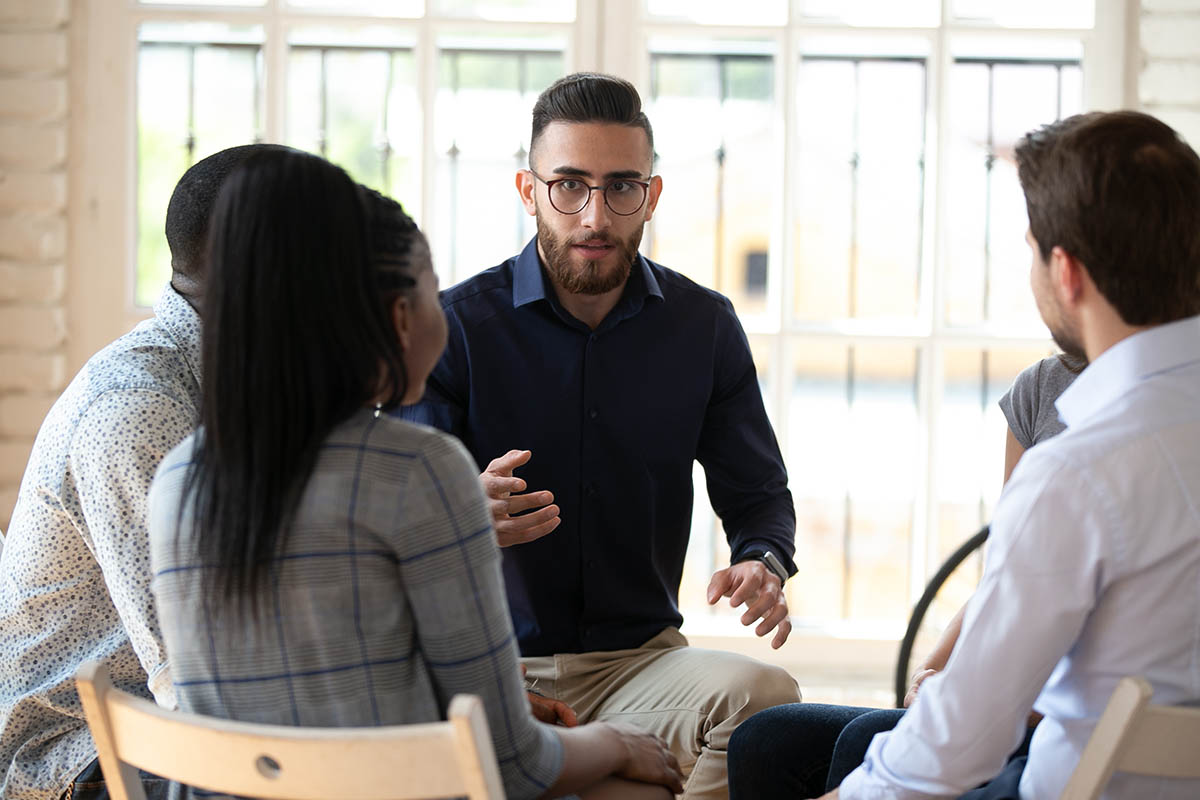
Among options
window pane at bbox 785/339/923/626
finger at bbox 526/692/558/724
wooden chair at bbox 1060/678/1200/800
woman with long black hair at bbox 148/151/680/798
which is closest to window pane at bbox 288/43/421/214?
window pane at bbox 785/339/923/626

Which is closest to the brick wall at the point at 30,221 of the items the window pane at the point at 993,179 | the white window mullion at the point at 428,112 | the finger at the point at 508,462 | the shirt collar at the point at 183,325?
the white window mullion at the point at 428,112

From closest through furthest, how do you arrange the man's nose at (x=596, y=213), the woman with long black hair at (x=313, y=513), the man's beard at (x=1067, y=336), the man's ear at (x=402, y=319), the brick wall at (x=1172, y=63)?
1. the woman with long black hair at (x=313, y=513)
2. the man's ear at (x=402, y=319)
3. the man's beard at (x=1067, y=336)
4. the man's nose at (x=596, y=213)
5. the brick wall at (x=1172, y=63)

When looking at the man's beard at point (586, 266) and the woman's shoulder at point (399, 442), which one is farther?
the man's beard at point (586, 266)

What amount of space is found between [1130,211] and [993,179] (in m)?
2.49

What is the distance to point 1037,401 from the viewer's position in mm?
1969

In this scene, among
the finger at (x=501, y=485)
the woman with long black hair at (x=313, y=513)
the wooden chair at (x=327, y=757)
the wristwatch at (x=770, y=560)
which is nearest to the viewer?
the wooden chair at (x=327, y=757)

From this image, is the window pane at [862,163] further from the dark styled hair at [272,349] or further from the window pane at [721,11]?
the dark styled hair at [272,349]

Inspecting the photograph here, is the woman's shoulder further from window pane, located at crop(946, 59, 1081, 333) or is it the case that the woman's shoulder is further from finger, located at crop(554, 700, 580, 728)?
window pane, located at crop(946, 59, 1081, 333)

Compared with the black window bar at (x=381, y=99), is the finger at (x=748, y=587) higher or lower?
lower

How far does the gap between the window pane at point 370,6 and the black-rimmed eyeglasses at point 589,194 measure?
1.38 m

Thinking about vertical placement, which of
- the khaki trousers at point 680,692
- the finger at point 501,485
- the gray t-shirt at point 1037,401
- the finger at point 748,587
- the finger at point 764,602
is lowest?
the khaki trousers at point 680,692

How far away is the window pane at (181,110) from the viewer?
11.3 ft

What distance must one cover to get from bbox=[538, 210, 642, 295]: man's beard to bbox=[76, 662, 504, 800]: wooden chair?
1277mm

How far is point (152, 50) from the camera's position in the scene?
136 inches
